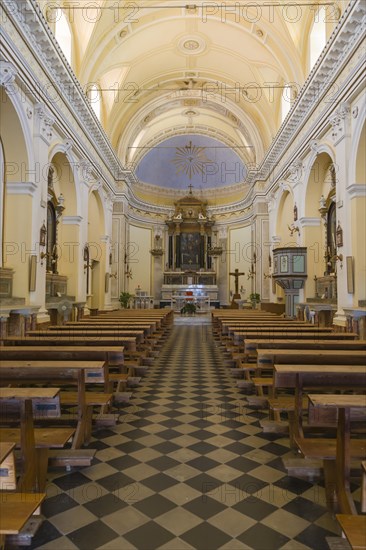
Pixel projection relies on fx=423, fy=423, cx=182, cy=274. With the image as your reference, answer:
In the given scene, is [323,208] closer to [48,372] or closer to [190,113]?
[48,372]

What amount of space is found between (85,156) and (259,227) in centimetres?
881

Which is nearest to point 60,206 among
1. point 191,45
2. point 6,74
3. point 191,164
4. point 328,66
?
point 6,74

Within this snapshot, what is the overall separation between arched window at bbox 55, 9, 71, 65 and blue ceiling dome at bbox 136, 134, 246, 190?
1148 centimetres

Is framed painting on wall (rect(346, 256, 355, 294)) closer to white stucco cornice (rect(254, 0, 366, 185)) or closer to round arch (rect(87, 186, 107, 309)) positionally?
white stucco cornice (rect(254, 0, 366, 185))

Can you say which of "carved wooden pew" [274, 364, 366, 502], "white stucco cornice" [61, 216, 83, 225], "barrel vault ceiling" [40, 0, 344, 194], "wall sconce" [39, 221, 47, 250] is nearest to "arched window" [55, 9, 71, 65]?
"barrel vault ceiling" [40, 0, 344, 194]

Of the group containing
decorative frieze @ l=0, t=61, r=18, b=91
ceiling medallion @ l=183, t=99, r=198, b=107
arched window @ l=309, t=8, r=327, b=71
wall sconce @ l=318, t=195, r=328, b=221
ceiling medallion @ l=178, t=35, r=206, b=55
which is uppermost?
ceiling medallion @ l=183, t=99, r=198, b=107

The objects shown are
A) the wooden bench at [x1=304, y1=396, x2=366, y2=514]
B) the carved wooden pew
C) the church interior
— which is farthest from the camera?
the carved wooden pew

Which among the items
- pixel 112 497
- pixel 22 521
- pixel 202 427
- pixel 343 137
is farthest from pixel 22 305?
pixel 343 137

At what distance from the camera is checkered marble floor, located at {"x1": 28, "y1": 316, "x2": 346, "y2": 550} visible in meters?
2.33

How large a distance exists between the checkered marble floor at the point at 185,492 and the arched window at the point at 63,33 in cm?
989

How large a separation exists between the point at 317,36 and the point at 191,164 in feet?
46.2

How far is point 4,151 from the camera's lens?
331 inches

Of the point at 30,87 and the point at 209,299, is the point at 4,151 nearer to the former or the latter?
the point at 30,87

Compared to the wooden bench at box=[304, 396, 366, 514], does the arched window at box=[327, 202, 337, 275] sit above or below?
above
